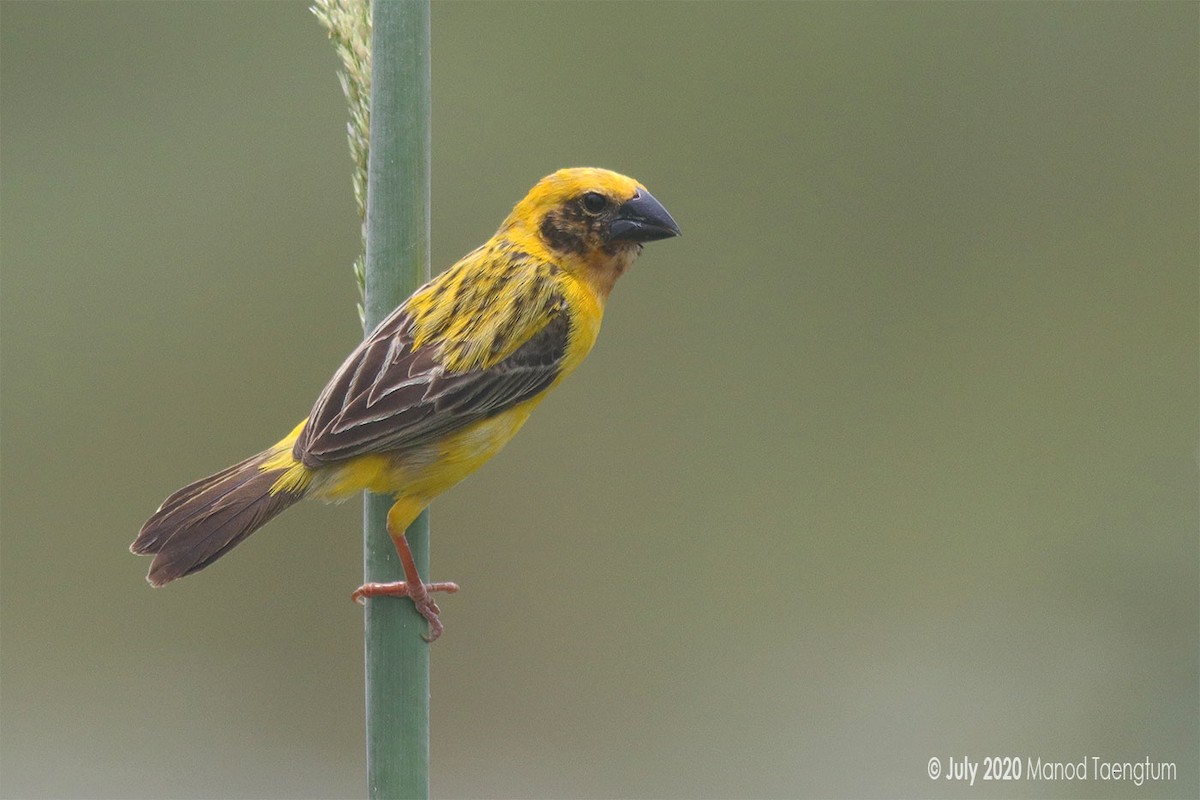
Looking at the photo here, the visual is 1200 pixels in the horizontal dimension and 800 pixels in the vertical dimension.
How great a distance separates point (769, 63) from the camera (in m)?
5.34

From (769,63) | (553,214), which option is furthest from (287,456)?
(769,63)

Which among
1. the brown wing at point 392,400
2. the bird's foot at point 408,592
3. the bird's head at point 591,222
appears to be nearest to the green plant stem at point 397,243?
the bird's foot at point 408,592

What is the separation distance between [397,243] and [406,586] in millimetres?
580

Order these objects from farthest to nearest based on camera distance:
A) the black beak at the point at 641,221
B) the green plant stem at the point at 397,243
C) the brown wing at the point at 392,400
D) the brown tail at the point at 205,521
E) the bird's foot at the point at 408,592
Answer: the black beak at the point at 641,221 < the brown wing at the point at 392,400 < the brown tail at the point at 205,521 < the bird's foot at the point at 408,592 < the green plant stem at the point at 397,243

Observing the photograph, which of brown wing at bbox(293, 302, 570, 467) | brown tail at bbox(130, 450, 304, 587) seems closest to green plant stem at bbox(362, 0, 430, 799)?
brown wing at bbox(293, 302, 570, 467)

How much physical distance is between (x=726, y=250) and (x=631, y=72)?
0.92m

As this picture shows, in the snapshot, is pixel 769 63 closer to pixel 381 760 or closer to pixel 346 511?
pixel 346 511

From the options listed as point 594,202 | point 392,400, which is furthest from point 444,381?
point 594,202

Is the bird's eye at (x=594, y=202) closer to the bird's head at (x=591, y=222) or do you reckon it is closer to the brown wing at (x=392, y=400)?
the bird's head at (x=591, y=222)

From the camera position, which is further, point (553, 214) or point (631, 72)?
point (631, 72)

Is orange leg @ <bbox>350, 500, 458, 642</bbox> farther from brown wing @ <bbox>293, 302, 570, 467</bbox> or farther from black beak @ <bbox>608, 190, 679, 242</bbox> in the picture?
black beak @ <bbox>608, 190, 679, 242</bbox>

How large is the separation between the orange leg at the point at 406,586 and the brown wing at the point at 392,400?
0.49 ft

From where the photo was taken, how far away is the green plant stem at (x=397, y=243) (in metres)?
1.87

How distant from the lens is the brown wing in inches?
92.0
